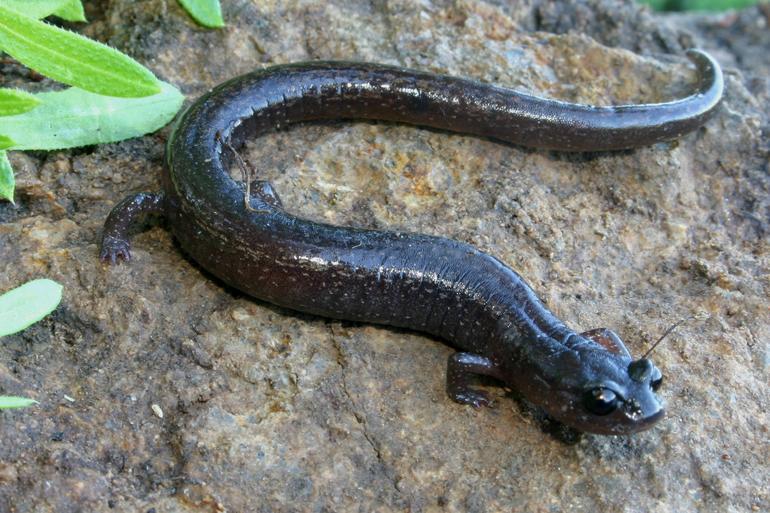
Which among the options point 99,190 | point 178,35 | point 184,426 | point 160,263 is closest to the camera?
point 184,426

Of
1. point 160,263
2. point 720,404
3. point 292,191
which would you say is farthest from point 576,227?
point 160,263

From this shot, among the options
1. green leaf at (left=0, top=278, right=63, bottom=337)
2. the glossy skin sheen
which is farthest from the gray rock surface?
green leaf at (left=0, top=278, right=63, bottom=337)

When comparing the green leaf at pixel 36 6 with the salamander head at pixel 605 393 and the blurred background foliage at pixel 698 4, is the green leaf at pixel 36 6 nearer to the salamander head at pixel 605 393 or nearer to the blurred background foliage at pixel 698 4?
the salamander head at pixel 605 393

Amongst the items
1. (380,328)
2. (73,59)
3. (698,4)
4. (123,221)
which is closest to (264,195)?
(123,221)

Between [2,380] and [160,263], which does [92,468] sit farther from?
[160,263]

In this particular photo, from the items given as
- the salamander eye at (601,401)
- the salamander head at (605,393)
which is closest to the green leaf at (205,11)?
the salamander head at (605,393)

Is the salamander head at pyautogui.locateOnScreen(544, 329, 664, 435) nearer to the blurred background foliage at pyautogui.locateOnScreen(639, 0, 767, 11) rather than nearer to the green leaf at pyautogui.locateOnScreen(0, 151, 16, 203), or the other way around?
the green leaf at pyautogui.locateOnScreen(0, 151, 16, 203)
